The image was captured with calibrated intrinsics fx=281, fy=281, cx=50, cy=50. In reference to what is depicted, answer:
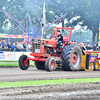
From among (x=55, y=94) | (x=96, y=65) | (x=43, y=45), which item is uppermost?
(x=43, y=45)

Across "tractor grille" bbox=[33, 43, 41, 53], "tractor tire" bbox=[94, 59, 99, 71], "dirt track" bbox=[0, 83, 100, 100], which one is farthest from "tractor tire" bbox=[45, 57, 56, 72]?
"dirt track" bbox=[0, 83, 100, 100]

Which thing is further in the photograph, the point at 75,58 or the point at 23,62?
the point at 75,58

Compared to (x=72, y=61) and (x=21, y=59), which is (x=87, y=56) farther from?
(x=21, y=59)

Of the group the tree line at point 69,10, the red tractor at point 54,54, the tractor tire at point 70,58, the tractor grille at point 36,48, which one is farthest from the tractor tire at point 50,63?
the tree line at point 69,10

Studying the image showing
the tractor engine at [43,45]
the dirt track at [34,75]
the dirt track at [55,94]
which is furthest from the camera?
the tractor engine at [43,45]

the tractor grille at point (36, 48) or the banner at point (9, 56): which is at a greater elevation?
the tractor grille at point (36, 48)

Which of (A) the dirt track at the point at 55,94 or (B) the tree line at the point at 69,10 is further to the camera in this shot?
(B) the tree line at the point at 69,10

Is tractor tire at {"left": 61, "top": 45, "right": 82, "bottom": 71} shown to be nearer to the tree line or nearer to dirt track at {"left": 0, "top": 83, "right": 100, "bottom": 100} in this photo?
dirt track at {"left": 0, "top": 83, "right": 100, "bottom": 100}

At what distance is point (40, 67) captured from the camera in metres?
14.6

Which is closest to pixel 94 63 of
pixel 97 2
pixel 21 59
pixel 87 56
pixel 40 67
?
pixel 87 56

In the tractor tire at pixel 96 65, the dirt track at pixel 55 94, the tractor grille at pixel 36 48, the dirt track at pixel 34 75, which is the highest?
the tractor grille at pixel 36 48

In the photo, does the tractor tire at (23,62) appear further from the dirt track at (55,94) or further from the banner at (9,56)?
the dirt track at (55,94)

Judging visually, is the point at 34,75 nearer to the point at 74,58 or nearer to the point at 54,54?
the point at 54,54

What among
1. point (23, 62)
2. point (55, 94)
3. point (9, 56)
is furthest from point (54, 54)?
point (55, 94)
